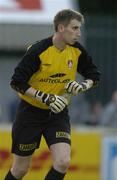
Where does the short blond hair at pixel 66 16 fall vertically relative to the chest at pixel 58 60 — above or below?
above

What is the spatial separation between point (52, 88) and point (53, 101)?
0.28m

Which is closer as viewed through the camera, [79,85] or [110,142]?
[79,85]

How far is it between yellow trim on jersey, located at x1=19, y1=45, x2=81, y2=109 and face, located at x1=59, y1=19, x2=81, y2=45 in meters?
0.17

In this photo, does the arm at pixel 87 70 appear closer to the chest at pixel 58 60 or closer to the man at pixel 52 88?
the man at pixel 52 88

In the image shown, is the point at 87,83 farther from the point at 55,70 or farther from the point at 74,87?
the point at 55,70

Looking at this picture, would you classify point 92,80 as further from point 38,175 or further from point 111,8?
point 111,8

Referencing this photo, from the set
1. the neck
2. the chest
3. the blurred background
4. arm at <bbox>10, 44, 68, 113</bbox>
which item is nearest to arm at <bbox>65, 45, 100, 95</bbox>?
the chest

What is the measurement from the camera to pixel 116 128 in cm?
1491

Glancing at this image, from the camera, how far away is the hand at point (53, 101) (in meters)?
9.85

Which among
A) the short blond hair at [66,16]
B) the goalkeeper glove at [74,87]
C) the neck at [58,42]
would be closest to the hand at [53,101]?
the goalkeeper glove at [74,87]

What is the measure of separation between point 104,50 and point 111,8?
7.13 meters

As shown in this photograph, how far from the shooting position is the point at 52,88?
10.1 meters

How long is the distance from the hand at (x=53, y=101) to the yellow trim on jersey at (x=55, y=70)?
202 mm

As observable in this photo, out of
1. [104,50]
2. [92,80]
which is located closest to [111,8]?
[104,50]
